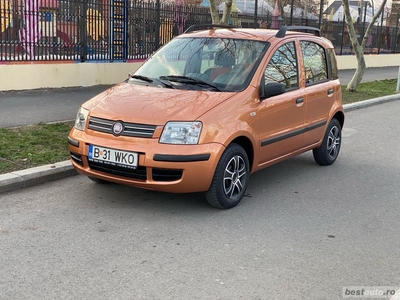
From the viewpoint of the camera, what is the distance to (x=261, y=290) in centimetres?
361

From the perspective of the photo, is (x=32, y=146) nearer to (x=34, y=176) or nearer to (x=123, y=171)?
(x=34, y=176)

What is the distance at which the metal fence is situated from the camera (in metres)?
11.6

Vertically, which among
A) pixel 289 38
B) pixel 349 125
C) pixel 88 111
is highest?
pixel 289 38

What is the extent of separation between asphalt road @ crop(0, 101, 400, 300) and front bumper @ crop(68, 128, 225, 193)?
341 mm

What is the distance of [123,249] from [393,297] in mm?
2093

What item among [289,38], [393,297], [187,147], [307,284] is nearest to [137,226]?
[187,147]

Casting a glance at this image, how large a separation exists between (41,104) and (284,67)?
19.8 feet

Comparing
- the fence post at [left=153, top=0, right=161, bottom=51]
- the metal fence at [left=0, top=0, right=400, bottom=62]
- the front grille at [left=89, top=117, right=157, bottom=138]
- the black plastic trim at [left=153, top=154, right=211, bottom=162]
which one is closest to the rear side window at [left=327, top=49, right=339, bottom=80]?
the black plastic trim at [left=153, top=154, right=211, bottom=162]

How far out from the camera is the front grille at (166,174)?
4.82 m

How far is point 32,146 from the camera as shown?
6.91 m

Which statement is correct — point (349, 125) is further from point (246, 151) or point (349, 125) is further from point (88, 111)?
point (88, 111)

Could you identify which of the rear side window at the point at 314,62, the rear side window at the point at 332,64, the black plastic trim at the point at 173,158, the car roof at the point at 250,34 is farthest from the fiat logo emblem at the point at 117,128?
the rear side window at the point at 332,64

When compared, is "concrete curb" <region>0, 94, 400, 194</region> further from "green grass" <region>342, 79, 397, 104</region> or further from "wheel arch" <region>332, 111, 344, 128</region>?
"green grass" <region>342, 79, 397, 104</region>

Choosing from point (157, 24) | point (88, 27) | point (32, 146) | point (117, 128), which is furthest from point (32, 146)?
point (157, 24)
